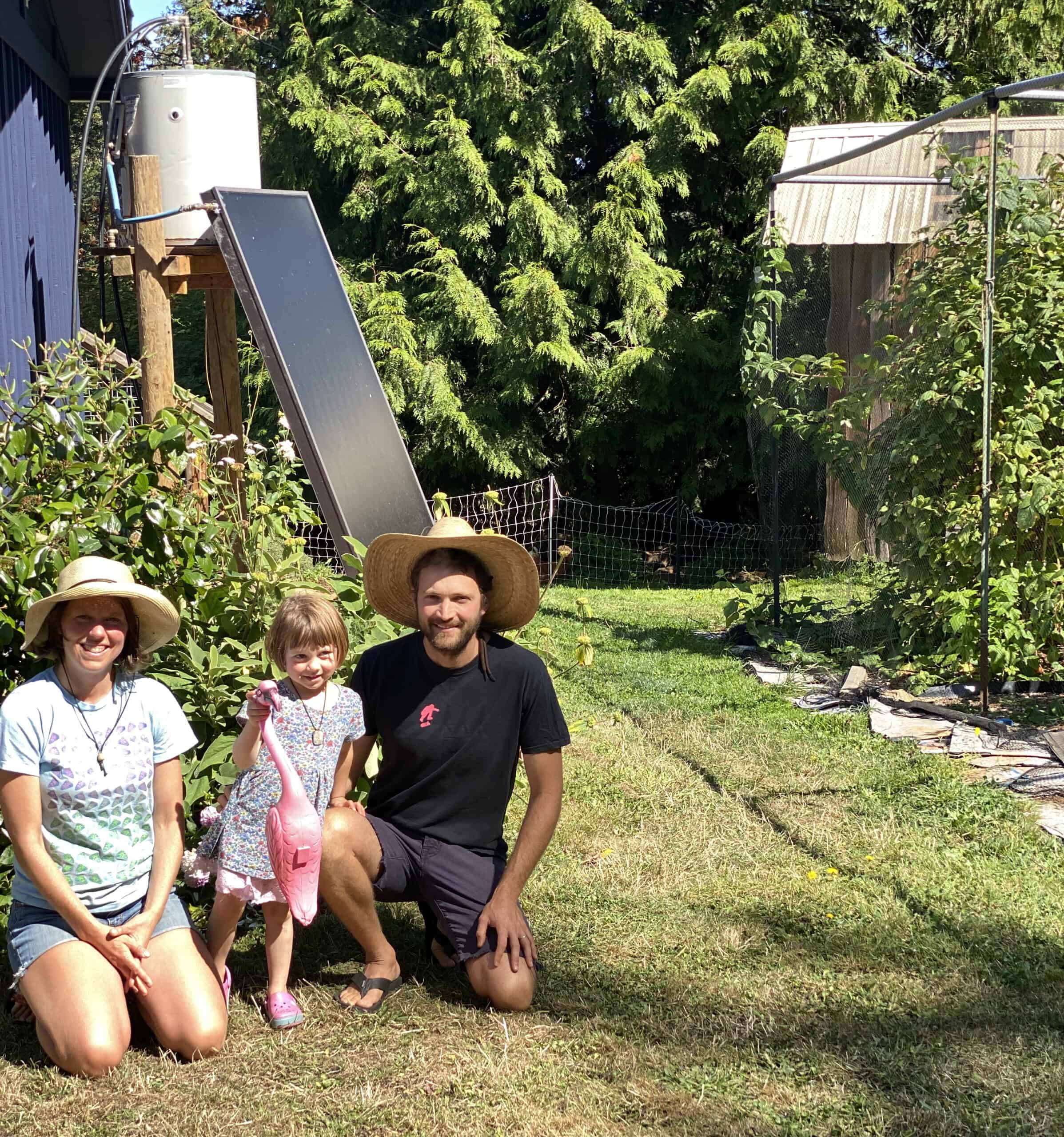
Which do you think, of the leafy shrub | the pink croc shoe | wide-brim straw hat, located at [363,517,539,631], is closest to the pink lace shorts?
the pink croc shoe

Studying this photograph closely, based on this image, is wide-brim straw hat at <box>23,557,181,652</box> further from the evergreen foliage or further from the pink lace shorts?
the evergreen foliage

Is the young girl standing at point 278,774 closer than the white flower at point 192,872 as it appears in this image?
Yes

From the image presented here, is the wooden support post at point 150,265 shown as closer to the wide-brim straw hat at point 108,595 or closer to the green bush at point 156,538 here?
the green bush at point 156,538

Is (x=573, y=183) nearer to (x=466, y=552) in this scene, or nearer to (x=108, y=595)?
(x=466, y=552)

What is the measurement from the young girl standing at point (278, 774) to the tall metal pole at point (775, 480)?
16.7ft

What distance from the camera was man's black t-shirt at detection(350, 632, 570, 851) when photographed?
3514 mm

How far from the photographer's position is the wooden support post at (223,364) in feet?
18.0

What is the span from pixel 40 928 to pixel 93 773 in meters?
0.40

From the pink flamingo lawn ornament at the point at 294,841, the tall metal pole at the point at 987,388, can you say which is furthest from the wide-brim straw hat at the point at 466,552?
the tall metal pole at the point at 987,388

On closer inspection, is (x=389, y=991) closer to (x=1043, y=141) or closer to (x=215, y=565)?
→ (x=215, y=565)

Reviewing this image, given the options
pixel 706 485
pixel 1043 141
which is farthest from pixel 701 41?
pixel 1043 141

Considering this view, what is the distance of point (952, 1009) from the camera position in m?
3.37

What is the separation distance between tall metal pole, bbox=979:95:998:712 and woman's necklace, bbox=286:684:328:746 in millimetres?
3704

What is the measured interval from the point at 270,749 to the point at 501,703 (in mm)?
653
